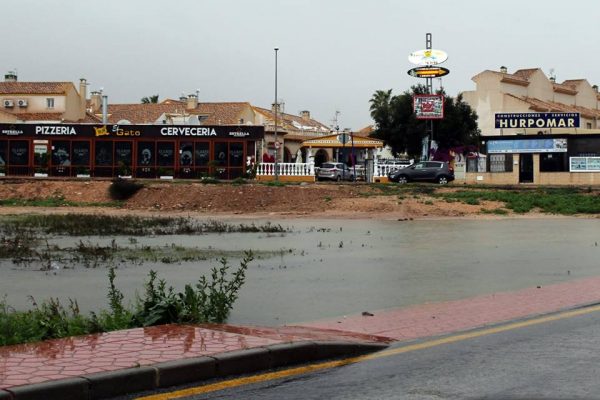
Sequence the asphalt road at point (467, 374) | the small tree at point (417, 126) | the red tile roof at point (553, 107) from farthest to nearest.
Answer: the red tile roof at point (553, 107)
the small tree at point (417, 126)
the asphalt road at point (467, 374)

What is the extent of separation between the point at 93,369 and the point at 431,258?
1210cm

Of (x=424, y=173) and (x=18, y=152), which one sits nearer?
(x=424, y=173)

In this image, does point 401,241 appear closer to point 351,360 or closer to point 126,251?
point 126,251

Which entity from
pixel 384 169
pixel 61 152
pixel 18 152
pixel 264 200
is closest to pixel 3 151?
pixel 18 152

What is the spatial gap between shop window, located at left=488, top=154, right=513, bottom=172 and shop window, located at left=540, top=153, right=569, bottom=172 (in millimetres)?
2138

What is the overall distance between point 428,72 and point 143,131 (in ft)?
77.6

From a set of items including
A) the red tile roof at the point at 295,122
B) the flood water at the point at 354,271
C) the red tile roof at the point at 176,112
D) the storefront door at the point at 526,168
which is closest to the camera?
the flood water at the point at 354,271

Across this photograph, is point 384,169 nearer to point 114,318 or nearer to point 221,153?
point 221,153

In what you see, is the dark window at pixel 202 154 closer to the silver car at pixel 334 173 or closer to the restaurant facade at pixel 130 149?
the restaurant facade at pixel 130 149

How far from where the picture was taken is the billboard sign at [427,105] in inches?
2596

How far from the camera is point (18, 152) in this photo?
60.2 metres

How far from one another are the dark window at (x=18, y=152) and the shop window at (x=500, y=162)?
108 feet

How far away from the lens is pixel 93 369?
661cm

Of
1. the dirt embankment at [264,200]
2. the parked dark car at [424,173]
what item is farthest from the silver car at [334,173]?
the dirt embankment at [264,200]
